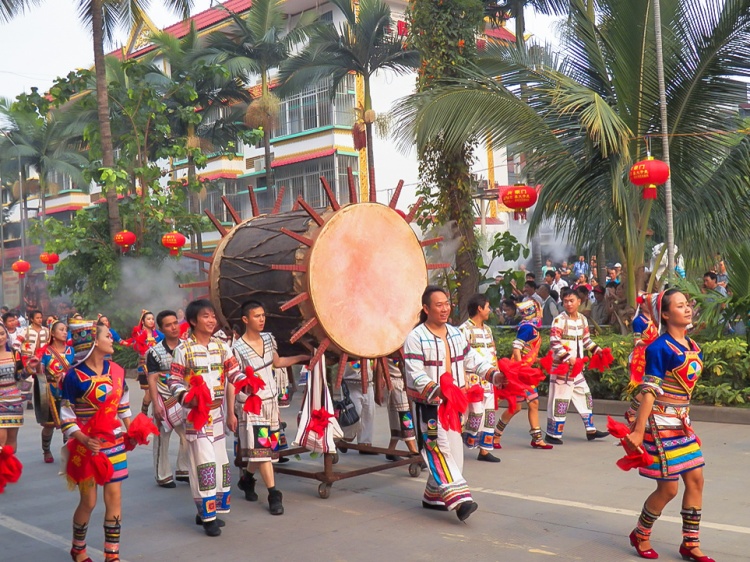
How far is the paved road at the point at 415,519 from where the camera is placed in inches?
218

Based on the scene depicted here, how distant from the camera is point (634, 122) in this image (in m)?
11.9

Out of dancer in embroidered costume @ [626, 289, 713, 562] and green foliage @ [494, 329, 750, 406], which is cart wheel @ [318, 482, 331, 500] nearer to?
dancer in embroidered costume @ [626, 289, 713, 562]

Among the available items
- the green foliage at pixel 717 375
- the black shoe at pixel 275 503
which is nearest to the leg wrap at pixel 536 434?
the green foliage at pixel 717 375

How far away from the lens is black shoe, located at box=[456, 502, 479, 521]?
6.00 metres

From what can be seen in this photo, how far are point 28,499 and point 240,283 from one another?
2.60 metres

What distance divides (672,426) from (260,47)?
72.6 feet

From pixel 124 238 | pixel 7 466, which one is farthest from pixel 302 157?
pixel 7 466

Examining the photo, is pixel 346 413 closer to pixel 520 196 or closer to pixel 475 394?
pixel 475 394

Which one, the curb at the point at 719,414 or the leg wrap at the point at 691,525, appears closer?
the leg wrap at the point at 691,525

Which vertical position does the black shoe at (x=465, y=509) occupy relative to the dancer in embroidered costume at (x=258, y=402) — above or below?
below

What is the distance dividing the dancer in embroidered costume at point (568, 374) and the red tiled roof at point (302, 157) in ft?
68.2

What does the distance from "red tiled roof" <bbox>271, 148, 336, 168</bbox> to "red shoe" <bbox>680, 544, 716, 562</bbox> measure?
24979 mm

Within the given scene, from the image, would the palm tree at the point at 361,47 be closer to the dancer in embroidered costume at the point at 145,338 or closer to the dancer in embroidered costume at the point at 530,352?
the dancer in embroidered costume at the point at 145,338

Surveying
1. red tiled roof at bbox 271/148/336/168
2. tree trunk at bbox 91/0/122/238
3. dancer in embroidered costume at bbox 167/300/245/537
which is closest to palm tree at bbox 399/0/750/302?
dancer in embroidered costume at bbox 167/300/245/537
